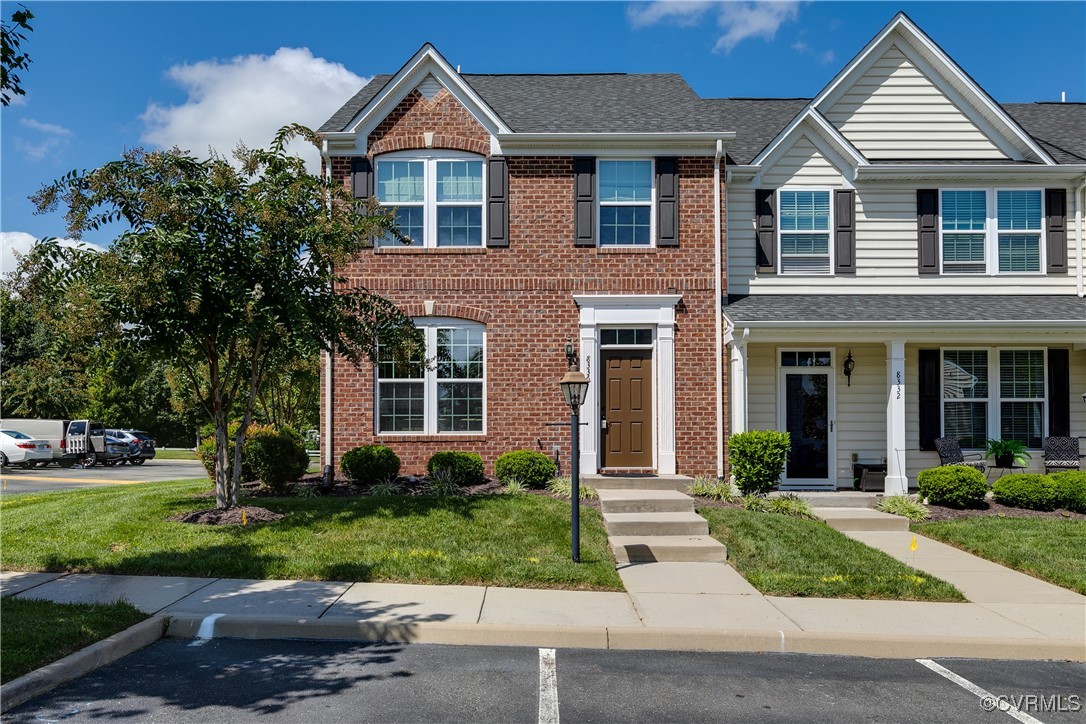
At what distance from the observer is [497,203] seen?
1324cm

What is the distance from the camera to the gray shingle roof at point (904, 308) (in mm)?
12812

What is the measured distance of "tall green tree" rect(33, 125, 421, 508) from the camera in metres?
9.13

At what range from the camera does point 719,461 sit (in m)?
13.1

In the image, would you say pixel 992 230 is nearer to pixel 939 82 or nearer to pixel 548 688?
pixel 939 82

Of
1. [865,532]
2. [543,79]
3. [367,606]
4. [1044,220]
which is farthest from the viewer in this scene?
[543,79]

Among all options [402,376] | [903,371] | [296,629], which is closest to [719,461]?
[903,371]

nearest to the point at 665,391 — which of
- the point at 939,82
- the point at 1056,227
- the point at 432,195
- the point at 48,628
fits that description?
the point at 432,195

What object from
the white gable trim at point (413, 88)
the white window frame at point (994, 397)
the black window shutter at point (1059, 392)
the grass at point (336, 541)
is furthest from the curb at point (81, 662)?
the black window shutter at point (1059, 392)

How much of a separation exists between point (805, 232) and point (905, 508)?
205 inches

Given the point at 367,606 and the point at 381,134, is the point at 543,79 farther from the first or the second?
the point at 367,606

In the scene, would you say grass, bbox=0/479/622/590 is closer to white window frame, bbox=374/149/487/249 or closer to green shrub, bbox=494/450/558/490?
green shrub, bbox=494/450/558/490

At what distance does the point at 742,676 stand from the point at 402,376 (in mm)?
8832

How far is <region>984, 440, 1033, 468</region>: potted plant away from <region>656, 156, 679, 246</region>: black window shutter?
21.7 feet

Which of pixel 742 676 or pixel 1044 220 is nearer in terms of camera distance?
pixel 742 676
